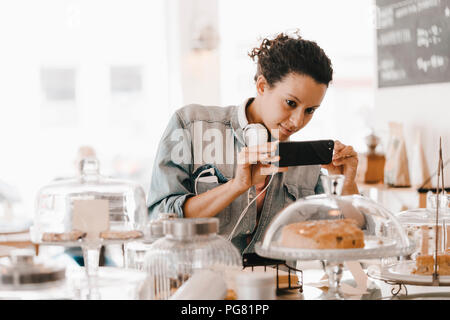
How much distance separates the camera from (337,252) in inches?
49.6

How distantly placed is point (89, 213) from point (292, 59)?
2.70 feet

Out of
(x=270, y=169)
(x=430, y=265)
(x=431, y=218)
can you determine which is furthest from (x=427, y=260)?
(x=270, y=169)

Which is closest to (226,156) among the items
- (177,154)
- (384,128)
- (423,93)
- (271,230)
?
(177,154)

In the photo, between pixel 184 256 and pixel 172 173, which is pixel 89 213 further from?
pixel 172 173

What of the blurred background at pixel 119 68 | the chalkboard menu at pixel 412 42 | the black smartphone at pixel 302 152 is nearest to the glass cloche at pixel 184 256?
the black smartphone at pixel 302 152

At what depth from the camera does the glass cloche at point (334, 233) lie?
4.20 feet

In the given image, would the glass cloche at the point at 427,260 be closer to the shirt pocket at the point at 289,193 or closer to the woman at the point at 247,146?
the woman at the point at 247,146

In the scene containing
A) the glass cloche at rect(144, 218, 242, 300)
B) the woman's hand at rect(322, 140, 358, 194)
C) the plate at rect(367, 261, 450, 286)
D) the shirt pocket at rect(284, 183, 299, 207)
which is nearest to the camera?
the glass cloche at rect(144, 218, 242, 300)

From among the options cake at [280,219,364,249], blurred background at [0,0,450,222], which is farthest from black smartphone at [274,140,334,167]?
blurred background at [0,0,450,222]

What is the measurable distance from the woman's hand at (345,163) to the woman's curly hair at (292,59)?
0.22 metres

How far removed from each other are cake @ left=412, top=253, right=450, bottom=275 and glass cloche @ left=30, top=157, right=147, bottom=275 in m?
0.67

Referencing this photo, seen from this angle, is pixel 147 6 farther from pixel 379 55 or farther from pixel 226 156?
pixel 226 156

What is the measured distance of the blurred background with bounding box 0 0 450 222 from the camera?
510cm

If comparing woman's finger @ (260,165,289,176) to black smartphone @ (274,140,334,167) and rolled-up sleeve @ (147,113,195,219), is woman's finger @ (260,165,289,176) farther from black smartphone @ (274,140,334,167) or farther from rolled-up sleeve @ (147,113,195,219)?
rolled-up sleeve @ (147,113,195,219)
